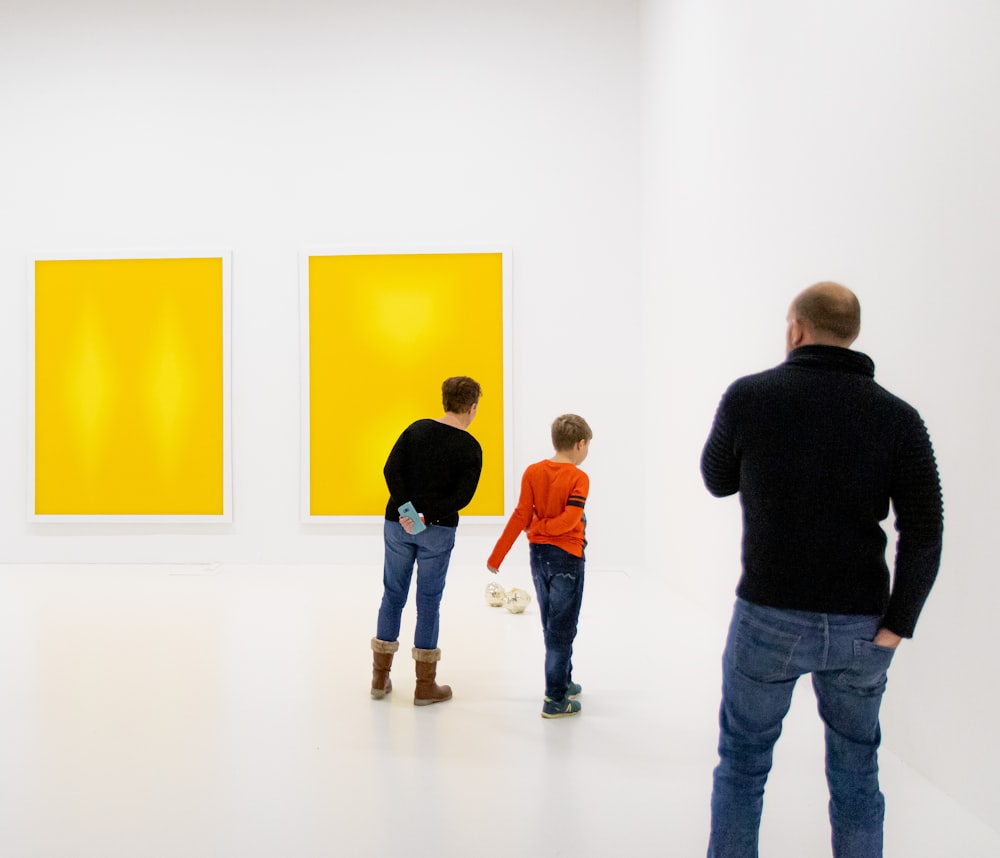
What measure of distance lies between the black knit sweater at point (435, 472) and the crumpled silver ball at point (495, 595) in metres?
1.98

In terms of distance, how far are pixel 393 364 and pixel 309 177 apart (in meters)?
1.63

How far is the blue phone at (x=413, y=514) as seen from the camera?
2.96 metres

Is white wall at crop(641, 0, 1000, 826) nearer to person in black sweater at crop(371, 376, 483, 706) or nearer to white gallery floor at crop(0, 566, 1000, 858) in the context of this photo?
white gallery floor at crop(0, 566, 1000, 858)

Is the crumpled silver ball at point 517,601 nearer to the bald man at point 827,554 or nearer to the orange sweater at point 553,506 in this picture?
the orange sweater at point 553,506

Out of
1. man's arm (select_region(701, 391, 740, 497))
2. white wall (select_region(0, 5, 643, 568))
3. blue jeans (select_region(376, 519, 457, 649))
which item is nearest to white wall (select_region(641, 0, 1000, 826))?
man's arm (select_region(701, 391, 740, 497))

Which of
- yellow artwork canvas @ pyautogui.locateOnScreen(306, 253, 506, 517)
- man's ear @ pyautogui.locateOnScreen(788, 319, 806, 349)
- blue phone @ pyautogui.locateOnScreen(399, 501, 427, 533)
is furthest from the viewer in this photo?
yellow artwork canvas @ pyautogui.locateOnScreen(306, 253, 506, 517)

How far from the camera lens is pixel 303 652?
3926 millimetres

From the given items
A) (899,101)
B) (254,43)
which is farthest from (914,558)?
(254,43)

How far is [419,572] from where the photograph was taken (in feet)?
10.1

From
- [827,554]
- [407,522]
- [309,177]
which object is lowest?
[407,522]

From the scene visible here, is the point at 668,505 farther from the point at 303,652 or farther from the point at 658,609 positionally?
the point at 303,652

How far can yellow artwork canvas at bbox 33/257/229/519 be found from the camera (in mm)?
6316

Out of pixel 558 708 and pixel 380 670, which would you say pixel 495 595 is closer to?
pixel 380 670

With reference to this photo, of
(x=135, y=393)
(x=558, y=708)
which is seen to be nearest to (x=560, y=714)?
(x=558, y=708)
